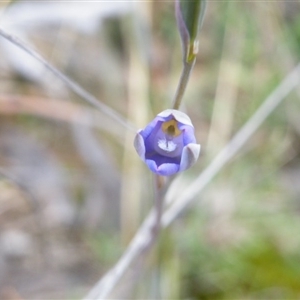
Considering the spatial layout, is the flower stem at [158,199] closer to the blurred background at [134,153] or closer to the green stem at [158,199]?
the green stem at [158,199]

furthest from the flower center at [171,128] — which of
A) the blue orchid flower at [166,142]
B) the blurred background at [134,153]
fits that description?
the blurred background at [134,153]

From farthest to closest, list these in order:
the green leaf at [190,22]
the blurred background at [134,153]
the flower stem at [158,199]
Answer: the blurred background at [134,153]
the flower stem at [158,199]
the green leaf at [190,22]

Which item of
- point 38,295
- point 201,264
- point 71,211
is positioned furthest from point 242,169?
point 38,295

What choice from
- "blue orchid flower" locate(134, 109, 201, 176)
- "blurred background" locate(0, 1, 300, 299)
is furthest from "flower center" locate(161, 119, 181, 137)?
"blurred background" locate(0, 1, 300, 299)

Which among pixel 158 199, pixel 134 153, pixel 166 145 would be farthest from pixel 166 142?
pixel 134 153

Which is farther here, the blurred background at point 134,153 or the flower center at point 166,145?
the blurred background at point 134,153

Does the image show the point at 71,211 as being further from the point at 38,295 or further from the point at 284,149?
the point at 284,149
